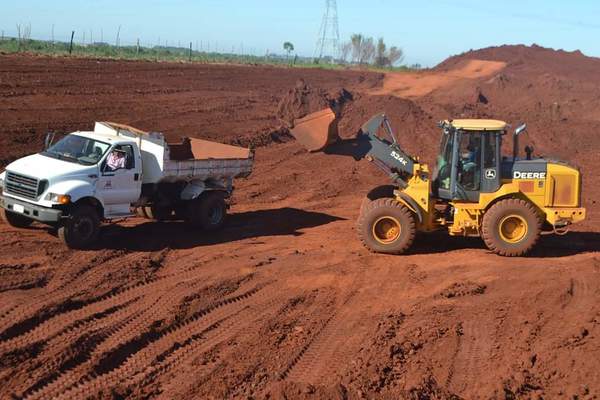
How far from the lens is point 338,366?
924cm

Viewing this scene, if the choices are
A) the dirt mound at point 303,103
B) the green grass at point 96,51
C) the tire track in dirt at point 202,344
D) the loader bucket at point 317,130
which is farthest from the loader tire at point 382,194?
the green grass at point 96,51

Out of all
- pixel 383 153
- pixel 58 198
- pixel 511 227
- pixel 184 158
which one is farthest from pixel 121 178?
pixel 511 227

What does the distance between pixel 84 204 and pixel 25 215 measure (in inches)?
39.2

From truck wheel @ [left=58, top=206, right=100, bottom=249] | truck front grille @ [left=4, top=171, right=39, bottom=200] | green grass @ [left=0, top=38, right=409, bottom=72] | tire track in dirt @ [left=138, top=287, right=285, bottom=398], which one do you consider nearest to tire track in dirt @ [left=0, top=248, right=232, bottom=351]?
tire track in dirt @ [left=138, top=287, right=285, bottom=398]

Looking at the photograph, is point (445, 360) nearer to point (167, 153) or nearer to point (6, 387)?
point (6, 387)

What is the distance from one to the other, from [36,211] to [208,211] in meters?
3.57

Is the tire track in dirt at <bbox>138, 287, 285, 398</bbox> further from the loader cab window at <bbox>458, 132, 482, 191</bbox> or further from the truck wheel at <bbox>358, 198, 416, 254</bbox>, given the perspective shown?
the loader cab window at <bbox>458, 132, 482, 191</bbox>

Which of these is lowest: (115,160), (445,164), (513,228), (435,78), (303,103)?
(513,228)

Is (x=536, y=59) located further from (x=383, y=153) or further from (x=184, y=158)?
(x=383, y=153)

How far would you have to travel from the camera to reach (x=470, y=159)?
45.6 feet

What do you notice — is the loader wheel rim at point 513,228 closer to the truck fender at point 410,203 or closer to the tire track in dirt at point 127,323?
the truck fender at point 410,203

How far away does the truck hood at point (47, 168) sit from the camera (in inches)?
518

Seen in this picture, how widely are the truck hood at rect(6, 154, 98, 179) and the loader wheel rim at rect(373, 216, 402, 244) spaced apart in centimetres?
518

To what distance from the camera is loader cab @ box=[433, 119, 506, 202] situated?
13.8 meters
